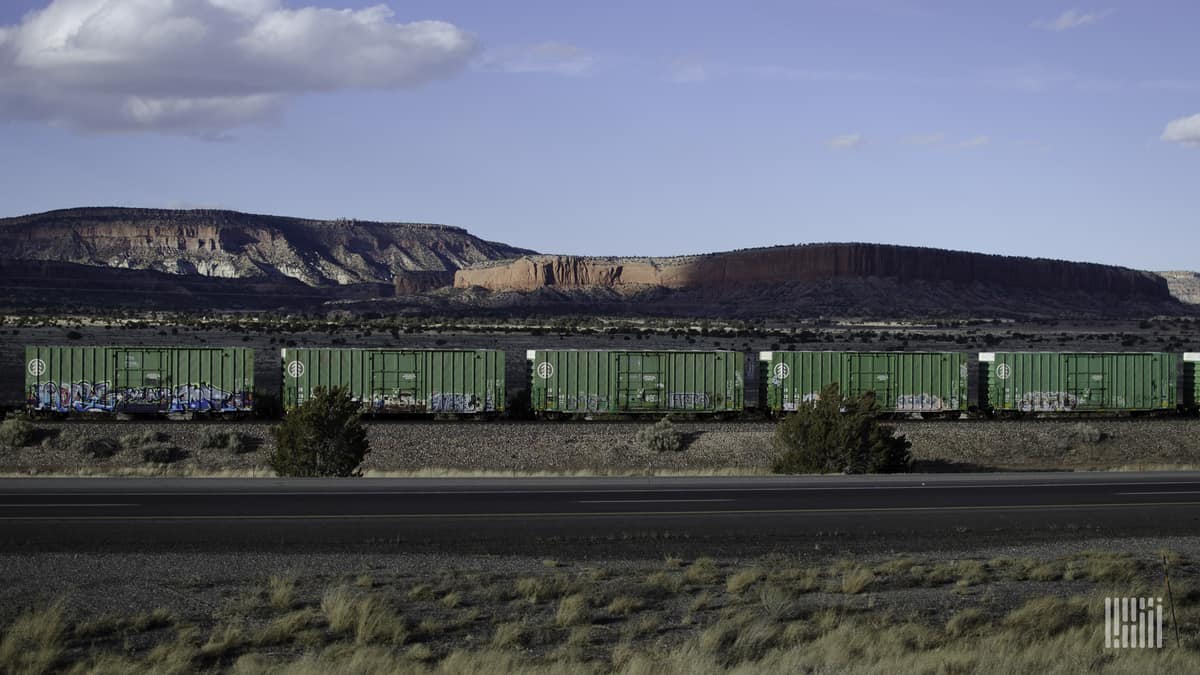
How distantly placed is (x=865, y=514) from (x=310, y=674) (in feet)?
33.4

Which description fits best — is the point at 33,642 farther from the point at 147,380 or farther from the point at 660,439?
the point at 147,380

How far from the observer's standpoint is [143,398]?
1345 inches

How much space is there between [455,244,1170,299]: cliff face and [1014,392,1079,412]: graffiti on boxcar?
132m

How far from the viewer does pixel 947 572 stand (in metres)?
12.9

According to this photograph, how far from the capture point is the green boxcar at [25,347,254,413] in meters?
34.1

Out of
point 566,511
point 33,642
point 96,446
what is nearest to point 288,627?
point 33,642

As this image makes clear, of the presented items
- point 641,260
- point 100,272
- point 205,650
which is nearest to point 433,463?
point 205,650

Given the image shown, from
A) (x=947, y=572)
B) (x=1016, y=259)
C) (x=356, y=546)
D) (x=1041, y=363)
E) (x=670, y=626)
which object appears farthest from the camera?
(x=1016, y=259)

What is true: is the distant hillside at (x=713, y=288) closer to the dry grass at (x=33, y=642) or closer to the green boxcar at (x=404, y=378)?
the green boxcar at (x=404, y=378)

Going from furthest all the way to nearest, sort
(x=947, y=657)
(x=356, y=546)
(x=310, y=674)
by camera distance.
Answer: (x=356, y=546)
(x=947, y=657)
(x=310, y=674)

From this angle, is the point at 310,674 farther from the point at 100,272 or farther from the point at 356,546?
the point at 100,272

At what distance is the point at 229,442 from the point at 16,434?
16.1ft

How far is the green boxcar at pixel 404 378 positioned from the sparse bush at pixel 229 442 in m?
3.64

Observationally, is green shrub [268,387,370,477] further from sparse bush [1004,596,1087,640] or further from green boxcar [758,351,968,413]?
sparse bush [1004,596,1087,640]
